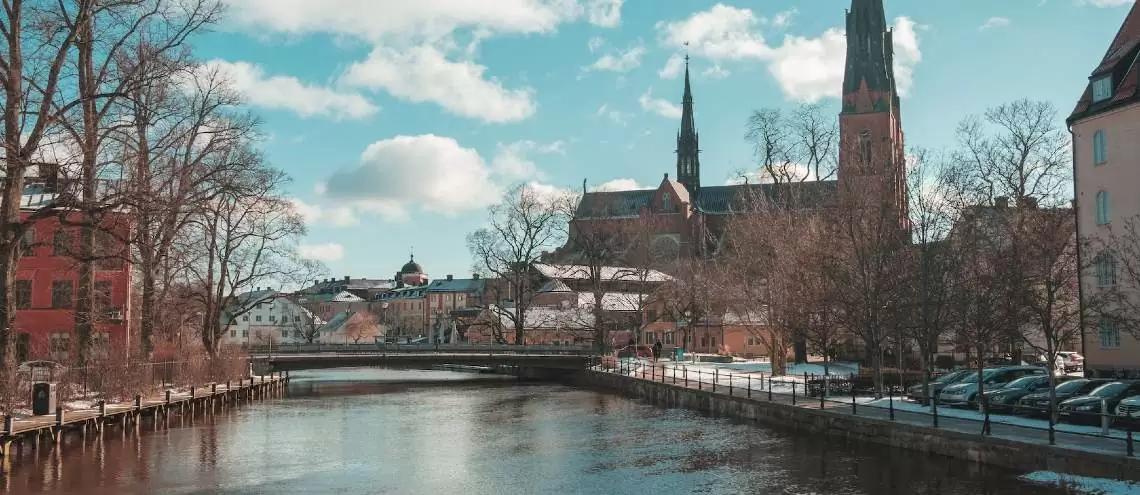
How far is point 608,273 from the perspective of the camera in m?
98.6

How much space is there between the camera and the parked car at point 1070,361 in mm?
49569

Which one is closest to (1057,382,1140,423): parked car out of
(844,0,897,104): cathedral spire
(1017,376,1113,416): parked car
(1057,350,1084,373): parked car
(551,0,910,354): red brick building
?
(1017,376,1113,416): parked car

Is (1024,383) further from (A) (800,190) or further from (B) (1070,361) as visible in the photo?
(B) (1070,361)

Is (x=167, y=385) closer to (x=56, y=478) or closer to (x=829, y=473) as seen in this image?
(x=56, y=478)

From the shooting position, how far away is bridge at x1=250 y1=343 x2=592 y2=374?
206ft

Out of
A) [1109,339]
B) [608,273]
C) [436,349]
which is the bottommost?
[436,349]

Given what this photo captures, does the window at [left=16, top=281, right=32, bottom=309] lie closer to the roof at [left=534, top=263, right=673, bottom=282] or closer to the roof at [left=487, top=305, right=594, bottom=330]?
the roof at [left=487, top=305, right=594, bottom=330]

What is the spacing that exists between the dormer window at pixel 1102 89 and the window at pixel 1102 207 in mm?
3679

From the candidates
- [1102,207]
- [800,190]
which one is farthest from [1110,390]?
[800,190]

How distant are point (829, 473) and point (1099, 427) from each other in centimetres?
692

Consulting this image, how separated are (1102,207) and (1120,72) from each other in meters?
5.27

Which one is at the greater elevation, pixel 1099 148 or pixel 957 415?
pixel 1099 148

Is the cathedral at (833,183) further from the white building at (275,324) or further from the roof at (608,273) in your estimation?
the white building at (275,324)

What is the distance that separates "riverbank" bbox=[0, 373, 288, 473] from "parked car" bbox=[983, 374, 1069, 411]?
25.1 m
